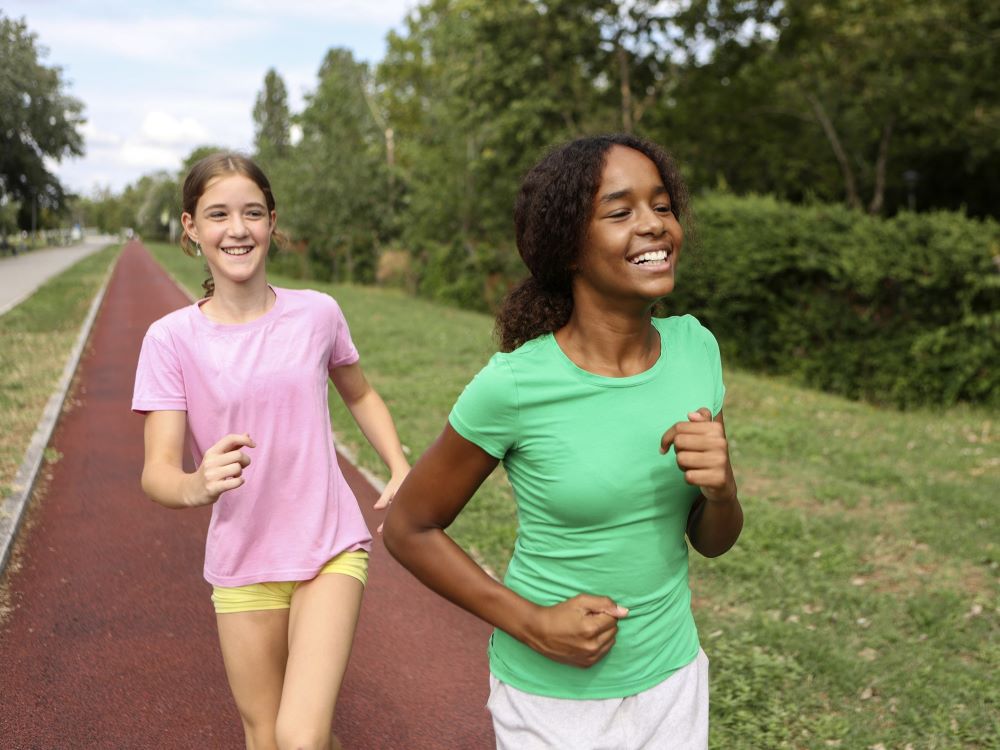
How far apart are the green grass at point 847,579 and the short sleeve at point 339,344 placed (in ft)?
7.21

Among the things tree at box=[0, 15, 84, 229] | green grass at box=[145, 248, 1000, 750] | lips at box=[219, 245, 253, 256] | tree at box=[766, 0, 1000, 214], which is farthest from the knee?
tree at box=[0, 15, 84, 229]

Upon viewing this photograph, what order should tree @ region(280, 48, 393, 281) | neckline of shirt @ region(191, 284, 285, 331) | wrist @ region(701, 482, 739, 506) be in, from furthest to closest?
tree @ region(280, 48, 393, 281) < neckline of shirt @ region(191, 284, 285, 331) < wrist @ region(701, 482, 739, 506)

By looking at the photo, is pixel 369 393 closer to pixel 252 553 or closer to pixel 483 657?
pixel 252 553

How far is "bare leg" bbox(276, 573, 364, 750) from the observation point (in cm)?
232

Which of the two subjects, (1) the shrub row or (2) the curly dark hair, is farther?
(1) the shrub row

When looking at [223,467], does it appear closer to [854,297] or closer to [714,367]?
[714,367]

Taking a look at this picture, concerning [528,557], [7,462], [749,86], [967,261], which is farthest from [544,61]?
[528,557]

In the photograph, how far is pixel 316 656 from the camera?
7.88ft

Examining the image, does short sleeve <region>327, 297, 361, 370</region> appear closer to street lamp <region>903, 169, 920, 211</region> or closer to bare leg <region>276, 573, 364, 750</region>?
bare leg <region>276, 573, 364, 750</region>

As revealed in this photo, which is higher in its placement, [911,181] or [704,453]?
[911,181]

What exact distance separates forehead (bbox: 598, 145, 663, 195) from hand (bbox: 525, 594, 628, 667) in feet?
2.46

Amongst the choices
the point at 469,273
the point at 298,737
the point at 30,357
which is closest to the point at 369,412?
the point at 298,737

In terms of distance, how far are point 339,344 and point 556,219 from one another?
119cm

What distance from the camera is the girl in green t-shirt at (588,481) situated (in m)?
1.77
